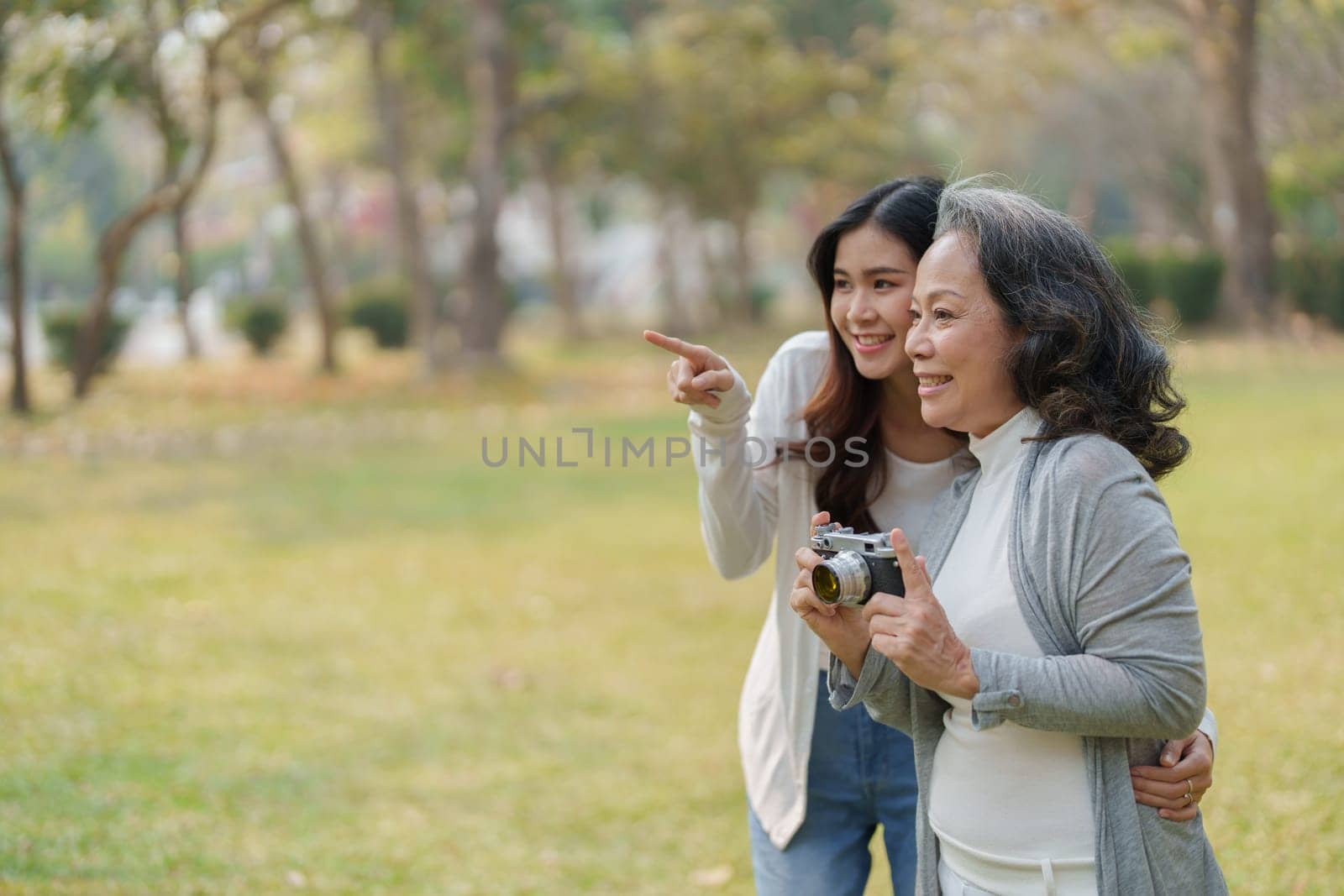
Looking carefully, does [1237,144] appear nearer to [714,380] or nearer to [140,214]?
[140,214]

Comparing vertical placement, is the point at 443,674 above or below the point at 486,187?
below

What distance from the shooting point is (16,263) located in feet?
43.1

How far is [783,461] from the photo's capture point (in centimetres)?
259

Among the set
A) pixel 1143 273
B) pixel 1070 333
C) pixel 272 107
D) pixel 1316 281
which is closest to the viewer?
pixel 1070 333

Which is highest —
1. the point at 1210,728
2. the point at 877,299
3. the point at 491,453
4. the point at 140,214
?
the point at 140,214

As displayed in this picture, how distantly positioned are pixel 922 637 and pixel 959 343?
429 mm

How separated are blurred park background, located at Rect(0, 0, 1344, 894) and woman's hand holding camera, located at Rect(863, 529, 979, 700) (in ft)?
2.55

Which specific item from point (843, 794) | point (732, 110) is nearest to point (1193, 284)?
point (732, 110)

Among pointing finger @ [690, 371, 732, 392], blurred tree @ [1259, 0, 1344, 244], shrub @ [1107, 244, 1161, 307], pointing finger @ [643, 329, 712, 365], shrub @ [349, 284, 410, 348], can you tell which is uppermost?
blurred tree @ [1259, 0, 1344, 244]

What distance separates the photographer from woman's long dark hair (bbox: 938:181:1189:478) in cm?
190

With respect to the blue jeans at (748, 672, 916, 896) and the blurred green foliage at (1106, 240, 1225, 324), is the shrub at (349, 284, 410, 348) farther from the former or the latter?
the blue jeans at (748, 672, 916, 896)

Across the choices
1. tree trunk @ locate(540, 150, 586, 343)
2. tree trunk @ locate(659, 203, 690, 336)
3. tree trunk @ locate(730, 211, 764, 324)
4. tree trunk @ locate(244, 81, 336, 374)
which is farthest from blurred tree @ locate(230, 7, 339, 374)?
tree trunk @ locate(659, 203, 690, 336)

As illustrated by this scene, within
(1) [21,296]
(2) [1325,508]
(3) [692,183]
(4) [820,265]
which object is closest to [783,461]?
(4) [820,265]

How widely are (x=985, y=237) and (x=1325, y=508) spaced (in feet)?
23.0
